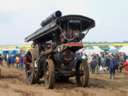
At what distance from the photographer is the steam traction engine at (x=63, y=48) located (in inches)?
672

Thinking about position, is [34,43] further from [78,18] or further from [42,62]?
[78,18]

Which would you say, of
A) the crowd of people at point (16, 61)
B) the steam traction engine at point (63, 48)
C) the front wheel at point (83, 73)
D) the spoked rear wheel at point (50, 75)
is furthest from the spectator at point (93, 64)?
the spoked rear wheel at point (50, 75)

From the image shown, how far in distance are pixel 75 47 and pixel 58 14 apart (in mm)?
1565

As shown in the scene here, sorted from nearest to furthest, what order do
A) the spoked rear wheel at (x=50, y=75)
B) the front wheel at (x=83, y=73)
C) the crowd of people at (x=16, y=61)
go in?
1. the spoked rear wheel at (x=50, y=75)
2. the front wheel at (x=83, y=73)
3. the crowd of people at (x=16, y=61)

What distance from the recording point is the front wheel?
17.6 m

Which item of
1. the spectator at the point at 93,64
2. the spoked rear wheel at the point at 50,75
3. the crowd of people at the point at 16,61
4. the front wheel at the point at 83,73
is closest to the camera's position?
the spoked rear wheel at the point at 50,75

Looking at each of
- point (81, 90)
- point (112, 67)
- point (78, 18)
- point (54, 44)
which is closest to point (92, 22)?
point (78, 18)

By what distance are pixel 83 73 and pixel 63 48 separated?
1.59 meters

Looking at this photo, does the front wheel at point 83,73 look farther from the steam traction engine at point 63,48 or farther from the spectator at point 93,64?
the spectator at point 93,64

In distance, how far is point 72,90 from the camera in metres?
16.9

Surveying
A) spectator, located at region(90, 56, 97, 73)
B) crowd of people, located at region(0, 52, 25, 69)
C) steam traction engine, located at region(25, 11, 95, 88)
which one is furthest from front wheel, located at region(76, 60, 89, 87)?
crowd of people, located at region(0, 52, 25, 69)

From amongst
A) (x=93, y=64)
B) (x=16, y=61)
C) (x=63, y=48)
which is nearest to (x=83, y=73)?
(x=63, y=48)

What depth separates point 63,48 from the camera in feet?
55.9

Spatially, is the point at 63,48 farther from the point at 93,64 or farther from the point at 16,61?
the point at 16,61
